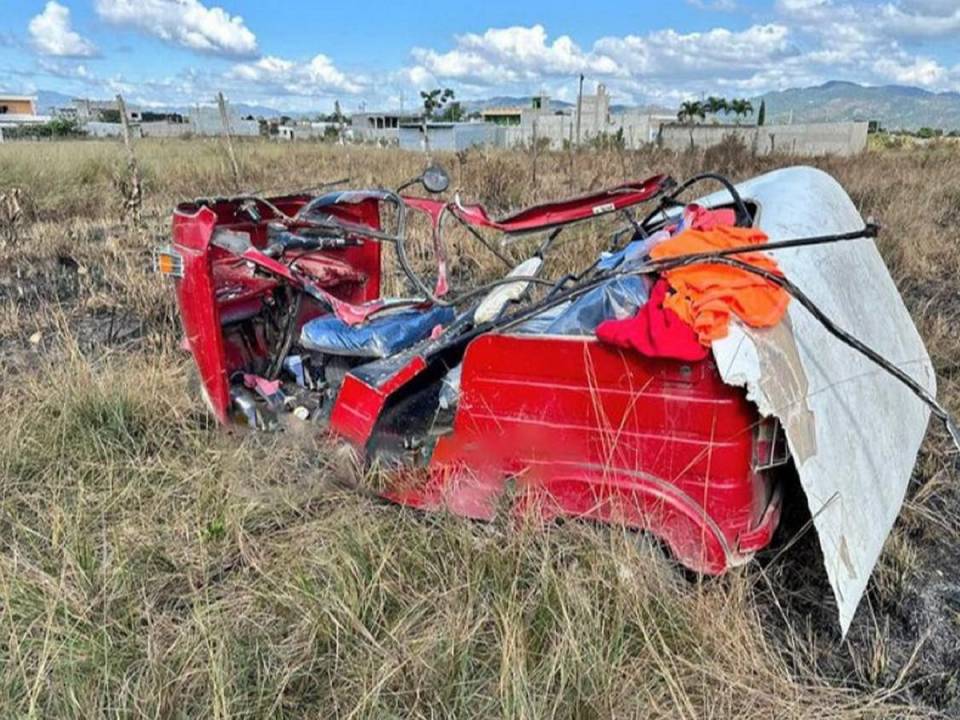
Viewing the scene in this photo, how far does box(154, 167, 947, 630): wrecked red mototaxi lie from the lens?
2.08 meters

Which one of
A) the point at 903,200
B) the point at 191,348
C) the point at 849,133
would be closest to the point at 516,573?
the point at 191,348

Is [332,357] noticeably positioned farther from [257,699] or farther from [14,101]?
[14,101]

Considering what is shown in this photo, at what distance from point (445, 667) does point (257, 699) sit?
514mm

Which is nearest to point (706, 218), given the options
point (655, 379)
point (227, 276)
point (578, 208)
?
point (578, 208)

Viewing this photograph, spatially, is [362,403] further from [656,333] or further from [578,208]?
[656,333]

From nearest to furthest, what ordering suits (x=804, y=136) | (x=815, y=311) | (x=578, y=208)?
(x=815, y=311) → (x=578, y=208) → (x=804, y=136)

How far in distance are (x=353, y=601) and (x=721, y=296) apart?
142cm

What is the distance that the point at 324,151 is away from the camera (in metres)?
17.0

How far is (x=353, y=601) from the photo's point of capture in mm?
2281

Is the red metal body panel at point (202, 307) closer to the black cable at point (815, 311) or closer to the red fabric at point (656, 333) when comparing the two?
the red fabric at point (656, 333)

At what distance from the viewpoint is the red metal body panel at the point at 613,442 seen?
2.14 metres

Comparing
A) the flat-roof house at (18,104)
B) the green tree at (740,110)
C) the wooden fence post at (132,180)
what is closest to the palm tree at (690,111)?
the green tree at (740,110)

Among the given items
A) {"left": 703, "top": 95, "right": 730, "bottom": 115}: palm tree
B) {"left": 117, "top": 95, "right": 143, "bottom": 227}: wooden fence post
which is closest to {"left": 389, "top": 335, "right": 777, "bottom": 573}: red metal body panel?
{"left": 117, "top": 95, "right": 143, "bottom": 227}: wooden fence post

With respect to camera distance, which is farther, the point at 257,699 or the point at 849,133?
the point at 849,133
